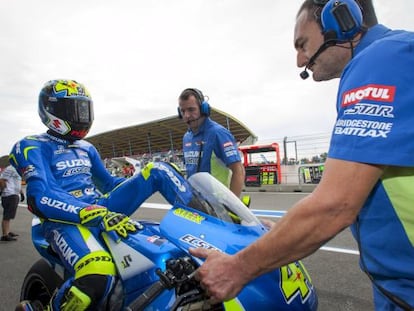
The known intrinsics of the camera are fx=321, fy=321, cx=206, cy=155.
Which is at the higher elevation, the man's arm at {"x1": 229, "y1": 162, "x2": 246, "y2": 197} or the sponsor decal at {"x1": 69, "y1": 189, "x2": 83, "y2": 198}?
the sponsor decal at {"x1": 69, "y1": 189, "x2": 83, "y2": 198}

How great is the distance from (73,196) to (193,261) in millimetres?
1410

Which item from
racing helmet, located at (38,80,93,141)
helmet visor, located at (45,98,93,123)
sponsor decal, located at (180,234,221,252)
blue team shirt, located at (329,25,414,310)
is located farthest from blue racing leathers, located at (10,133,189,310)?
blue team shirt, located at (329,25,414,310)

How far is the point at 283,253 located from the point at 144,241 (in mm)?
1104

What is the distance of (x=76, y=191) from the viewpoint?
275 centimetres

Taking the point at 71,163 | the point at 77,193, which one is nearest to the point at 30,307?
the point at 77,193

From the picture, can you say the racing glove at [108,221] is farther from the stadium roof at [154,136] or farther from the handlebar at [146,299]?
the stadium roof at [154,136]

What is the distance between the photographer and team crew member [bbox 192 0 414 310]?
2.89 feet

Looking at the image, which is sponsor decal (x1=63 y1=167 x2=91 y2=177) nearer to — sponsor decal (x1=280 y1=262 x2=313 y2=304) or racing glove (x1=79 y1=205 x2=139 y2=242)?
racing glove (x1=79 y1=205 x2=139 y2=242)

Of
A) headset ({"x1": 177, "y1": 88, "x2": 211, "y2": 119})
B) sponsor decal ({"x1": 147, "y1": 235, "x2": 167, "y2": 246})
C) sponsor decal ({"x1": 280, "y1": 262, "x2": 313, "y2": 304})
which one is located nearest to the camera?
sponsor decal ({"x1": 280, "y1": 262, "x2": 313, "y2": 304})

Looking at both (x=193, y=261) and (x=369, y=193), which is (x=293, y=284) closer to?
(x=193, y=261)

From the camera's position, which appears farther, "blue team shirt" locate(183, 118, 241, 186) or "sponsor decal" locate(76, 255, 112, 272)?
"blue team shirt" locate(183, 118, 241, 186)

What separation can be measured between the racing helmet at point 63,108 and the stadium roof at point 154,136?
79.8ft

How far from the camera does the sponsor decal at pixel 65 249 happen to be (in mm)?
2132

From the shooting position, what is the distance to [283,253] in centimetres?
100
